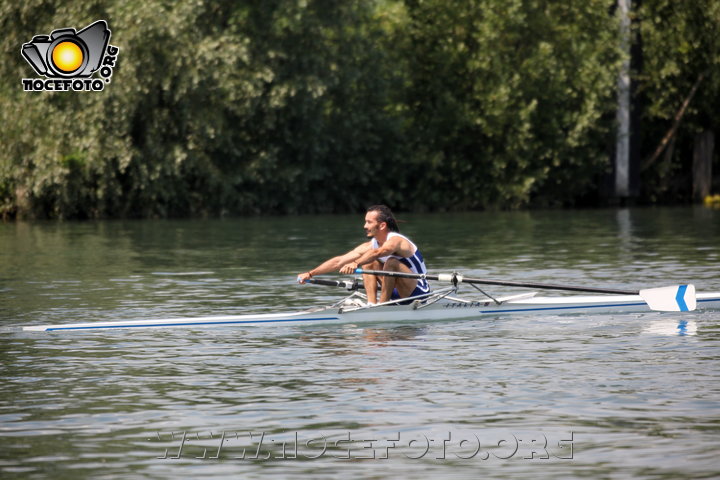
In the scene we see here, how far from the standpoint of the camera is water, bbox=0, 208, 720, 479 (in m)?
8.34

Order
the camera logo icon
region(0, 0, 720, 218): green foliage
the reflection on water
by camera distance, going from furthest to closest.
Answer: region(0, 0, 720, 218): green foliage → the camera logo icon → the reflection on water

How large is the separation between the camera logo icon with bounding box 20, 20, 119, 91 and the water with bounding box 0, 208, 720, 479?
2146cm

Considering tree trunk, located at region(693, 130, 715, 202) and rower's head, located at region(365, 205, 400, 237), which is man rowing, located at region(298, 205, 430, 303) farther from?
tree trunk, located at region(693, 130, 715, 202)

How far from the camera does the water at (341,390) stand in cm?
834

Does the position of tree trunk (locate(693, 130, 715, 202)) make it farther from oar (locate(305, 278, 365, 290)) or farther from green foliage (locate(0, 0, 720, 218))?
oar (locate(305, 278, 365, 290))

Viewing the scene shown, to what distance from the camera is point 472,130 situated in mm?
51750

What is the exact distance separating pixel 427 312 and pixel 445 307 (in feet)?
0.83

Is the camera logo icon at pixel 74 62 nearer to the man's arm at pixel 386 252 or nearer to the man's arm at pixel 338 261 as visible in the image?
the man's arm at pixel 338 261

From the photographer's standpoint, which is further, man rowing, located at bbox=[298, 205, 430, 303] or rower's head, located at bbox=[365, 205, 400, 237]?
Result: rower's head, located at bbox=[365, 205, 400, 237]

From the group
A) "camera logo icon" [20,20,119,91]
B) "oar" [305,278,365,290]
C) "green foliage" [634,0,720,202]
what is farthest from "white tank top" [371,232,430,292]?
"green foliage" [634,0,720,202]

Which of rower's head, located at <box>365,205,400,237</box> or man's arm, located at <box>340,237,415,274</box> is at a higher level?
rower's head, located at <box>365,205,400,237</box>

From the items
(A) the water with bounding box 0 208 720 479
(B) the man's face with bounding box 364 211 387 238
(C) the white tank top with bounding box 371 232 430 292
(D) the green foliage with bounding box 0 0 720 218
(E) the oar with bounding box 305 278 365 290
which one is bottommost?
(A) the water with bounding box 0 208 720 479

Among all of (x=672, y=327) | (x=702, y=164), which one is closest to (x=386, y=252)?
(x=672, y=327)

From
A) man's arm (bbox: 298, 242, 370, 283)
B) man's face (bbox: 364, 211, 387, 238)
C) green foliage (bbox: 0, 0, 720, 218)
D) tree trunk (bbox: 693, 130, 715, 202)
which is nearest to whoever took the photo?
man's arm (bbox: 298, 242, 370, 283)
